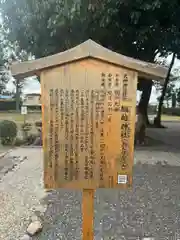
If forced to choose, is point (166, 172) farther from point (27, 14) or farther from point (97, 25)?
point (27, 14)

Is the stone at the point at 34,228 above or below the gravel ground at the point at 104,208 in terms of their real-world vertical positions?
above

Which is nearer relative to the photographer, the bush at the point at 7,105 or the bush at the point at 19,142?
the bush at the point at 19,142

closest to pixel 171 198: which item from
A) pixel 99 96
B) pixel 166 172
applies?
pixel 166 172

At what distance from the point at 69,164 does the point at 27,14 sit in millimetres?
7120

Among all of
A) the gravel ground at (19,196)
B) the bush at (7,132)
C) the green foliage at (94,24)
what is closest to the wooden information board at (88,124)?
the gravel ground at (19,196)

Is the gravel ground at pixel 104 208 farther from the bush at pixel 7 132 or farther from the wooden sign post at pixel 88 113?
the bush at pixel 7 132

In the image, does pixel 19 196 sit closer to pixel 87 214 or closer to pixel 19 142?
pixel 87 214

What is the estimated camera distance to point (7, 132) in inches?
470

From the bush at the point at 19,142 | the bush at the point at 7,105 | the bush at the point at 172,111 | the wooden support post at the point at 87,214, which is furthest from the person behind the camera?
the bush at the point at 7,105

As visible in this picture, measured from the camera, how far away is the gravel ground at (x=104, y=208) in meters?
3.90

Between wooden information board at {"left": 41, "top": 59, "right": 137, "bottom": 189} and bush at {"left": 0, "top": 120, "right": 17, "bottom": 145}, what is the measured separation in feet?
30.7

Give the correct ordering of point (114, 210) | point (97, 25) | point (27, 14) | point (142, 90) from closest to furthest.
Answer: point (114, 210), point (97, 25), point (27, 14), point (142, 90)

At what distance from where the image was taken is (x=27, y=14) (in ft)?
29.4

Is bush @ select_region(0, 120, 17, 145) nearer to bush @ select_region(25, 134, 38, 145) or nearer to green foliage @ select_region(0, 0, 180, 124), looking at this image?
bush @ select_region(25, 134, 38, 145)
